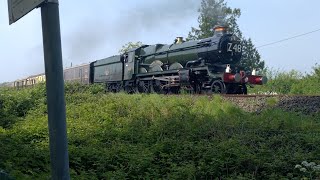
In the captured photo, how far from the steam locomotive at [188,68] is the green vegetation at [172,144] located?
13.6 feet

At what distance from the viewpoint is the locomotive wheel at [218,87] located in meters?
15.7

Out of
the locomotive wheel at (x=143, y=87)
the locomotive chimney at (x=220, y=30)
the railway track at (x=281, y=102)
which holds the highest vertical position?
the locomotive chimney at (x=220, y=30)

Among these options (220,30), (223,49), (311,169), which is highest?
(220,30)

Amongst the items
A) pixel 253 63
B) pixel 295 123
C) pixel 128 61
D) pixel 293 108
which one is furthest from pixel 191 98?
pixel 253 63

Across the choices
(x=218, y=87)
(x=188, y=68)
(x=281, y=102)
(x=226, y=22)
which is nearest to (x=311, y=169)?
(x=281, y=102)

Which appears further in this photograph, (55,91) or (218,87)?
(218,87)

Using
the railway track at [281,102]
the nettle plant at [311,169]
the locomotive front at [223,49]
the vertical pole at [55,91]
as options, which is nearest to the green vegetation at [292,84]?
the locomotive front at [223,49]

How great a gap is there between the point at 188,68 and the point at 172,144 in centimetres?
1007

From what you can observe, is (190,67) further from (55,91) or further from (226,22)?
(226,22)

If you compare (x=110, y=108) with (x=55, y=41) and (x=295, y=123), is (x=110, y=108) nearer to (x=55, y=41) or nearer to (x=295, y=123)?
(x=295, y=123)

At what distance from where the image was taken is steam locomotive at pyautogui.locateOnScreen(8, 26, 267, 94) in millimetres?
16328

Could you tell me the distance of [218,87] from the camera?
52.7 feet

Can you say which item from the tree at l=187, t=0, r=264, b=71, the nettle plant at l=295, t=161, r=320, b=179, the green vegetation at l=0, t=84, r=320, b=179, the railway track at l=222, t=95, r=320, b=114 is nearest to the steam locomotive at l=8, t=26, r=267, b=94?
the railway track at l=222, t=95, r=320, b=114

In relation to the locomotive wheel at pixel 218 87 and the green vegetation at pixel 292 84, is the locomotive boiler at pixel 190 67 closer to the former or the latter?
the locomotive wheel at pixel 218 87
